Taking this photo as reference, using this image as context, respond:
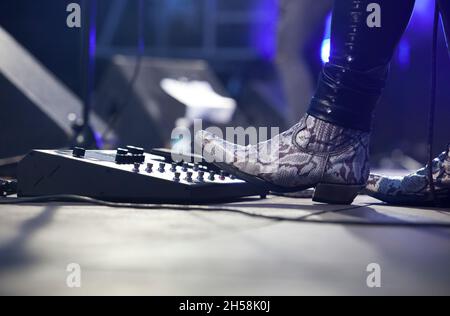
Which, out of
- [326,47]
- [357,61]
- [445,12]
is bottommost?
[357,61]

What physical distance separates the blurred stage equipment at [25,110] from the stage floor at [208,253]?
3.60 ft

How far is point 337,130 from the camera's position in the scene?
1.26 m

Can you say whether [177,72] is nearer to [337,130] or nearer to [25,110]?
[25,110]

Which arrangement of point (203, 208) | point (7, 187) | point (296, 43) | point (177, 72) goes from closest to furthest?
1. point (203, 208)
2. point (7, 187)
3. point (296, 43)
4. point (177, 72)

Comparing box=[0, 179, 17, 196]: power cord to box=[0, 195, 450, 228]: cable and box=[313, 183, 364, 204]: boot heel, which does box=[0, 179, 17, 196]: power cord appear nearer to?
box=[0, 195, 450, 228]: cable

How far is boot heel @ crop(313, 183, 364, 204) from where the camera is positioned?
1.27 meters

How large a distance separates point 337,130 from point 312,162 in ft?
0.26

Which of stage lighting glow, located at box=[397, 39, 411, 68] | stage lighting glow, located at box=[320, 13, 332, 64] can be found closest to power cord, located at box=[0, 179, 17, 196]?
stage lighting glow, located at box=[320, 13, 332, 64]

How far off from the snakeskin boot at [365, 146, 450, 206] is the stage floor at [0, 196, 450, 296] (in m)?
0.26

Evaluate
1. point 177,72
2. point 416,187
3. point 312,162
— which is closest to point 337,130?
point 312,162

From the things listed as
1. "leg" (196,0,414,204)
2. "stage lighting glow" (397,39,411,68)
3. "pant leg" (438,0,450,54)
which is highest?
"stage lighting glow" (397,39,411,68)

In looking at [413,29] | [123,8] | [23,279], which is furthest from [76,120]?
[123,8]

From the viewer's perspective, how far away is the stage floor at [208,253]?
572mm

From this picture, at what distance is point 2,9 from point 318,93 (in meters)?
2.01
